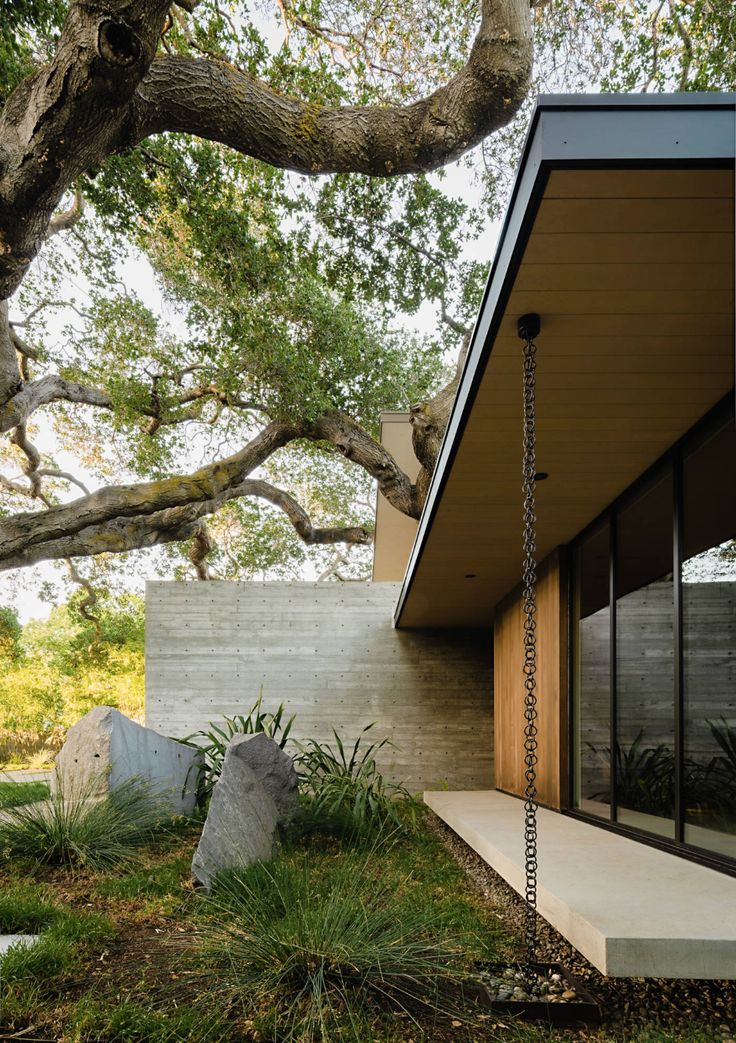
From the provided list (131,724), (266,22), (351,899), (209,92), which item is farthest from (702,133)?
(266,22)

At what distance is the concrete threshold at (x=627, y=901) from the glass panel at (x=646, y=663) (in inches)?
9.3

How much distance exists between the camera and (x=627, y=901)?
2.72 metres

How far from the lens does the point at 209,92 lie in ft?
17.7

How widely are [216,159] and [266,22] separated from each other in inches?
57.0

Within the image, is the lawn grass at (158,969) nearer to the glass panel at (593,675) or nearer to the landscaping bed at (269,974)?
the landscaping bed at (269,974)

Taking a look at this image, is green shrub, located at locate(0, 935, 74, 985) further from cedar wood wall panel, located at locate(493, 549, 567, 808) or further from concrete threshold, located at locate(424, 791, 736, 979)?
cedar wood wall panel, located at locate(493, 549, 567, 808)

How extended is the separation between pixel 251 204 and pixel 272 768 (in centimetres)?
683

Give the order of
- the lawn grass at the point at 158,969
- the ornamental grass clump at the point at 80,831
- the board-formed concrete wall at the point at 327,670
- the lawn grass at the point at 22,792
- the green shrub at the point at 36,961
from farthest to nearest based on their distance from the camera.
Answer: the board-formed concrete wall at the point at 327,670, the lawn grass at the point at 22,792, the ornamental grass clump at the point at 80,831, the green shrub at the point at 36,961, the lawn grass at the point at 158,969

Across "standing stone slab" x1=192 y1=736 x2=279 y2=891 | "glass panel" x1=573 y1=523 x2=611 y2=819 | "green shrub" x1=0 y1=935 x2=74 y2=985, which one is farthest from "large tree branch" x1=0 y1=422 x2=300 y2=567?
"green shrub" x1=0 y1=935 x2=74 y2=985

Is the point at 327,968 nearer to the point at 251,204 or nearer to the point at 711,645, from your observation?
the point at 711,645

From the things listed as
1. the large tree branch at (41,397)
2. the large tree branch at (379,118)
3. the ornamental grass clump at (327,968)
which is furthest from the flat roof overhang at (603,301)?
the large tree branch at (41,397)

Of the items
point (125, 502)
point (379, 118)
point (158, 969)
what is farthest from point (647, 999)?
point (125, 502)

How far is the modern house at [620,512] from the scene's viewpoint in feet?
6.77

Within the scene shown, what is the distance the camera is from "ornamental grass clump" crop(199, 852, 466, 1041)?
2514mm
